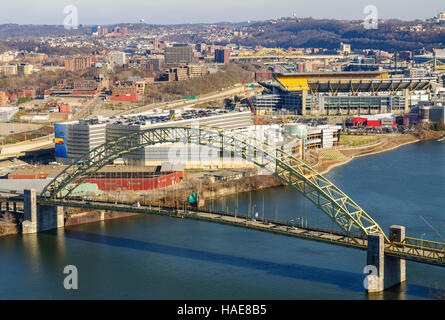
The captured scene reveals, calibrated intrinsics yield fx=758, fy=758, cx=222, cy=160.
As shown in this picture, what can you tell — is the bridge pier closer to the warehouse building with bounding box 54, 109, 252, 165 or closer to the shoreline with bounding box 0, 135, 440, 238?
the shoreline with bounding box 0, 135, 440, 238

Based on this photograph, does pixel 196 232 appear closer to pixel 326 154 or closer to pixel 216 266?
pixel 216 266

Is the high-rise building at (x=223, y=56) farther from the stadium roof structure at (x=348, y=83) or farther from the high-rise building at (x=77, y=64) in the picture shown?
the stadium roof structure at (x=348, y=83)

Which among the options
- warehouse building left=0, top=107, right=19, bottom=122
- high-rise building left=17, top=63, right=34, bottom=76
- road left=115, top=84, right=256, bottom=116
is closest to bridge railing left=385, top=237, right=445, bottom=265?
road left=115, top=84, right=256, bottom=116

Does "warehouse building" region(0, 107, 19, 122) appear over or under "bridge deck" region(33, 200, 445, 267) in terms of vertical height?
over

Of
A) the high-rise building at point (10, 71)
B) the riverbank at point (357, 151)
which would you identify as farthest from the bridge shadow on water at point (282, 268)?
the high-rise building at point (10, 71)

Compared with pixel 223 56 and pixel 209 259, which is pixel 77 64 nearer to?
pixel 223 56

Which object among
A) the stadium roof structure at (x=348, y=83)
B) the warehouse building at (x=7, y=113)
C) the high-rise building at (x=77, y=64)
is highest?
the high-rise building at (x=77, y=64)

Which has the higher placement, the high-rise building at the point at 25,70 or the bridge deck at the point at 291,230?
the high-rise building at the point at 25,70
